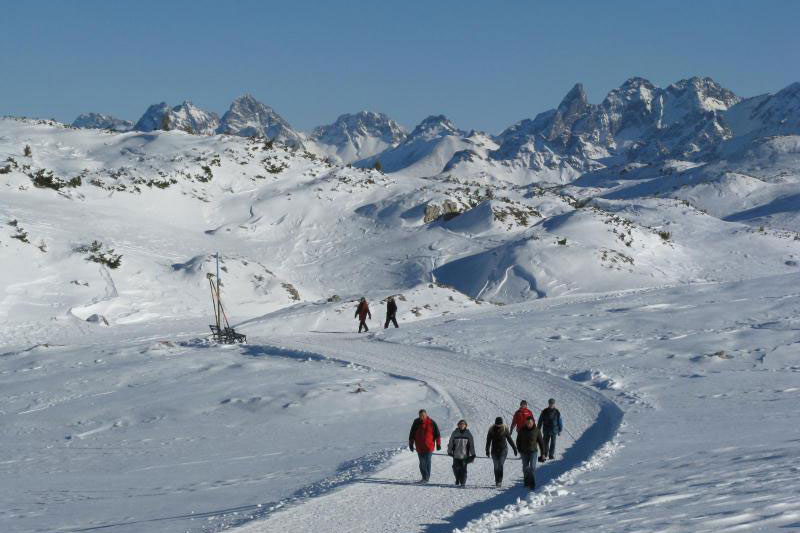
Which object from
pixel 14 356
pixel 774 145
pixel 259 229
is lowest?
pixel 14 356

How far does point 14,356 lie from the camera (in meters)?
27.1

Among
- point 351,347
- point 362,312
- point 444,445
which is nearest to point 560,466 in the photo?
point 444,445

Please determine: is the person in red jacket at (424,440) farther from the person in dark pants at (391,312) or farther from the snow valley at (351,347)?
the person in dark pants at (391,312)

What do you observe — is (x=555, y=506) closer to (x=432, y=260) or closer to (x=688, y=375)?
(x=688, y=375)

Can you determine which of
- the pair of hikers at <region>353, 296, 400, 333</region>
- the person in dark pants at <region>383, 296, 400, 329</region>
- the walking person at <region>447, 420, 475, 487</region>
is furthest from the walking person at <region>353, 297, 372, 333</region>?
the walking person at <region>447, 420, 475, 487</region>

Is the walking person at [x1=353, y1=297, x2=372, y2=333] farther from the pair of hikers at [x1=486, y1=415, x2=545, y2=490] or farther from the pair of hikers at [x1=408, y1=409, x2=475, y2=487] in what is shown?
the pair of hikers at [x1=486, y1=415, x2=545, y2=490]

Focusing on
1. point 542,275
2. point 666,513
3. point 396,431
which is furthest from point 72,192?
point 666,513

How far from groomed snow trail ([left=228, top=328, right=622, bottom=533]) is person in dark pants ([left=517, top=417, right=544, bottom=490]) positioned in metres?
0.21

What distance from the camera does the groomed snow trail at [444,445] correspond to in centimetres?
1147

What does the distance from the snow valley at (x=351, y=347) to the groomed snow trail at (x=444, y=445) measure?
7cm

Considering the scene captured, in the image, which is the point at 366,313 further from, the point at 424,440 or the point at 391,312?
the point at 424,440

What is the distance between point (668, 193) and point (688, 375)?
7201 cm

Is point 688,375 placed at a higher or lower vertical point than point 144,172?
lower

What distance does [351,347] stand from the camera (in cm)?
2778
